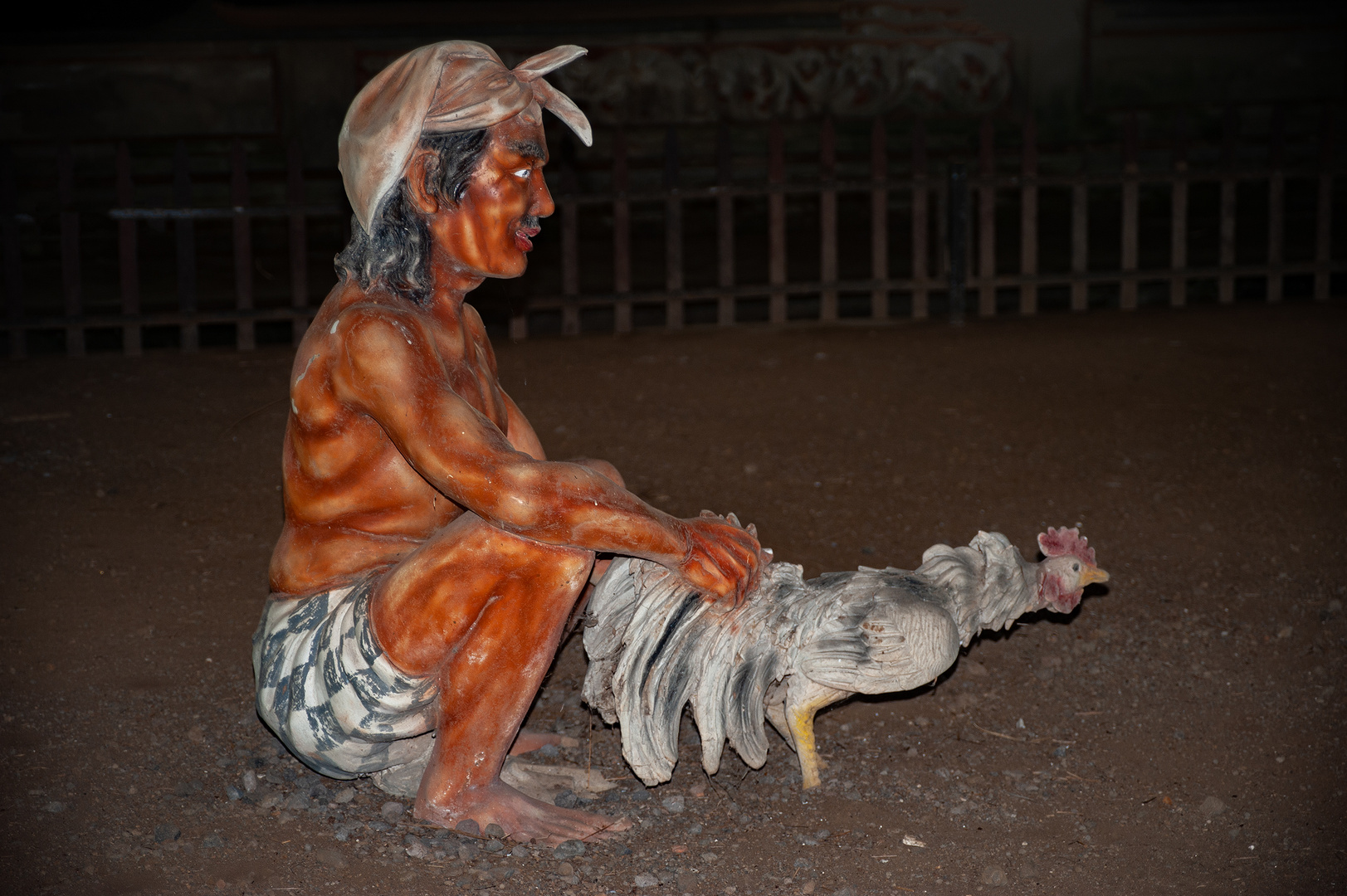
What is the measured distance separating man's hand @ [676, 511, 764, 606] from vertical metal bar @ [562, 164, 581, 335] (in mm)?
5938

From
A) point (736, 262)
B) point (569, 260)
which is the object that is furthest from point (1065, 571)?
point (736, 262)

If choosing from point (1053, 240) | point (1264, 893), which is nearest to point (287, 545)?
point (1264, 893)

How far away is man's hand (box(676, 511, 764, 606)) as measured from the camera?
9.26 feet

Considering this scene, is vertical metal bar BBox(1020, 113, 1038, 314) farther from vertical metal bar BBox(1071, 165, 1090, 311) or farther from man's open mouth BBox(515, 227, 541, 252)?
man's open mouth BBox(515, 227, 541, 252)

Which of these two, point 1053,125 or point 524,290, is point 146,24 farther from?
point 1053,125

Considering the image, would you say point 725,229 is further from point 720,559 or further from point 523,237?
point 720,559

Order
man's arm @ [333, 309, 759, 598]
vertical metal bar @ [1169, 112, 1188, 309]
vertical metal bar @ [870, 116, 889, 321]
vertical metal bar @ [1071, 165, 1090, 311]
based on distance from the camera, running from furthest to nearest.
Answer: vertical metal bar @ [1169, 112, 1188, 309] → vertical metal bar @ [1071, 165, 1090, 311] → vertical metal bar @ [870, 116, 889, 321] → man's arm @ [333, 309, 759, 598]

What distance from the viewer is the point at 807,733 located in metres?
3.05

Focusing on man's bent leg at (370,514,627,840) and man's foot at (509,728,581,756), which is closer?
man's bent leg at (370,514,627,840)

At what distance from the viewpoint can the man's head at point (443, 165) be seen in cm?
267

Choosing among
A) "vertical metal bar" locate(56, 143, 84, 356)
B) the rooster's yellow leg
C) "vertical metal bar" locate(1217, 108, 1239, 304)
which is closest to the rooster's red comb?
the rooster's yellow leg

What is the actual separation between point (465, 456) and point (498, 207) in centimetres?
58

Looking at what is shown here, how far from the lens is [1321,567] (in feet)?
14.7

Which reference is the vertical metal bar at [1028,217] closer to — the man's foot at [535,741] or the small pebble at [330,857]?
the man's foot at [535,741]
